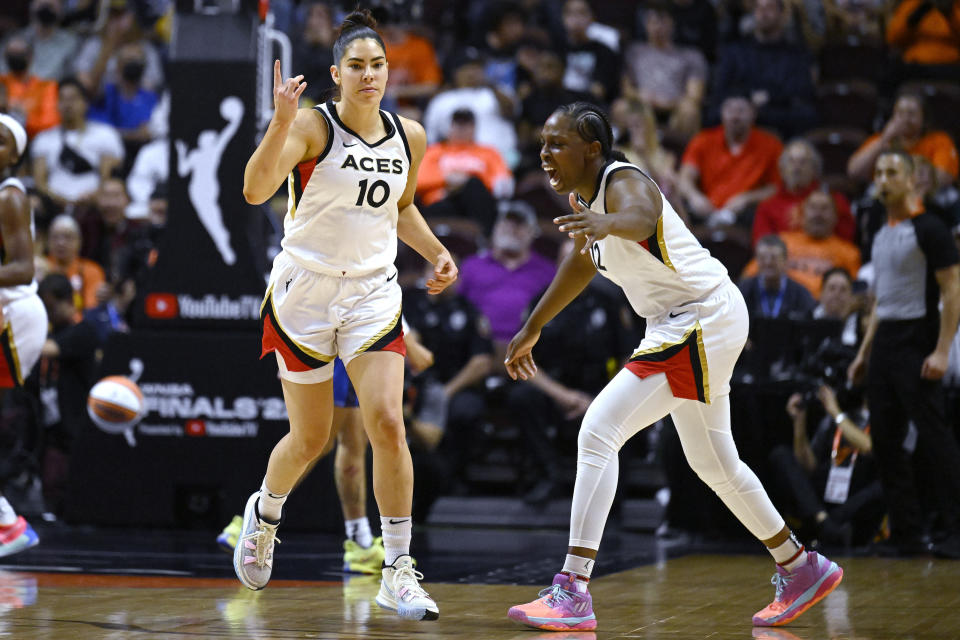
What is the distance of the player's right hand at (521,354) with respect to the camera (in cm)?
527

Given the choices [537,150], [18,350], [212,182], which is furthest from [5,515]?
[537,150]

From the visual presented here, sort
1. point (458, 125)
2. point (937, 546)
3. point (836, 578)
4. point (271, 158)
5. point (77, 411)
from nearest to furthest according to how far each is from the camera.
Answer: point (271, 158) → point (836, 578) → point (937, 546) → point (77, 411) → point (458, 125)

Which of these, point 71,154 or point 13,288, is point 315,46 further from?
point 13,288

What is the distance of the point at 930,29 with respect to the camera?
1221 cm

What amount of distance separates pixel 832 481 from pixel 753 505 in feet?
10.3

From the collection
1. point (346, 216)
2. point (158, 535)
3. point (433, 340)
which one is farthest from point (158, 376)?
point (346, 216)

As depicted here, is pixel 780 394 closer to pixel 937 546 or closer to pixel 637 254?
pixel 937 546

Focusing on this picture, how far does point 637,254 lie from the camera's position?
197 inches

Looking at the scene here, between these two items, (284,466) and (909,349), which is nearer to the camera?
(284,466)

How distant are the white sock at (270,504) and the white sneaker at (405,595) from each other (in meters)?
0.60

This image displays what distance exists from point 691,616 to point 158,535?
4.10m

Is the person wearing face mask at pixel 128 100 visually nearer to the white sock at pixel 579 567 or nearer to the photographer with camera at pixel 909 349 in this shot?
the photographer with camera at pixel 909 349

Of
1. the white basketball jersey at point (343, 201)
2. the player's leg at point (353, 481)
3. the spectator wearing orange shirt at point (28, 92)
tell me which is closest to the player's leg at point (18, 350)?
the player's leg at point (353, 481)

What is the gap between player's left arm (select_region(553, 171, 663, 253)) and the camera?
4.49 meters
